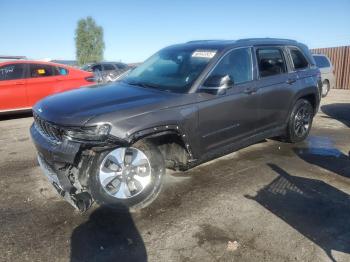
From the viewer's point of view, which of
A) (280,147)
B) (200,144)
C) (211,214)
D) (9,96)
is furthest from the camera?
(9,96)

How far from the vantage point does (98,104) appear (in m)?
3.72

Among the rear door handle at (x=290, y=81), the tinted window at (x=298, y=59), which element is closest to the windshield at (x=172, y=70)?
the rear door handle at (x=290, y=81)

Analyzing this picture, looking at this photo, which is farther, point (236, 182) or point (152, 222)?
point (236, 182)

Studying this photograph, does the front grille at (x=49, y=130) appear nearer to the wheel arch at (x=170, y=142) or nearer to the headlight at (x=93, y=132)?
the headlight at (x=93, y=132)

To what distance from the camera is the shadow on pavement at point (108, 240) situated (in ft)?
9.88

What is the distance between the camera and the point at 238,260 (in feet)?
9.61

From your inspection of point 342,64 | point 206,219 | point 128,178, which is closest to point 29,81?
point 128,178

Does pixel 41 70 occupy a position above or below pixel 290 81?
above

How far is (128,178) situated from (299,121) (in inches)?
146

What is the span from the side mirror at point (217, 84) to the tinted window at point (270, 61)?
1.16m

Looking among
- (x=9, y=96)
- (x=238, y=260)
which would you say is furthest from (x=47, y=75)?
(x=238, y=260)

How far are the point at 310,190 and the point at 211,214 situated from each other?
1.43 metres

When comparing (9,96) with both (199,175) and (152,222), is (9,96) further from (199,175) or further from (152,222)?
(152,222)

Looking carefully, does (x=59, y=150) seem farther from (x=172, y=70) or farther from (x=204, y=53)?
(x=204, y=53)
